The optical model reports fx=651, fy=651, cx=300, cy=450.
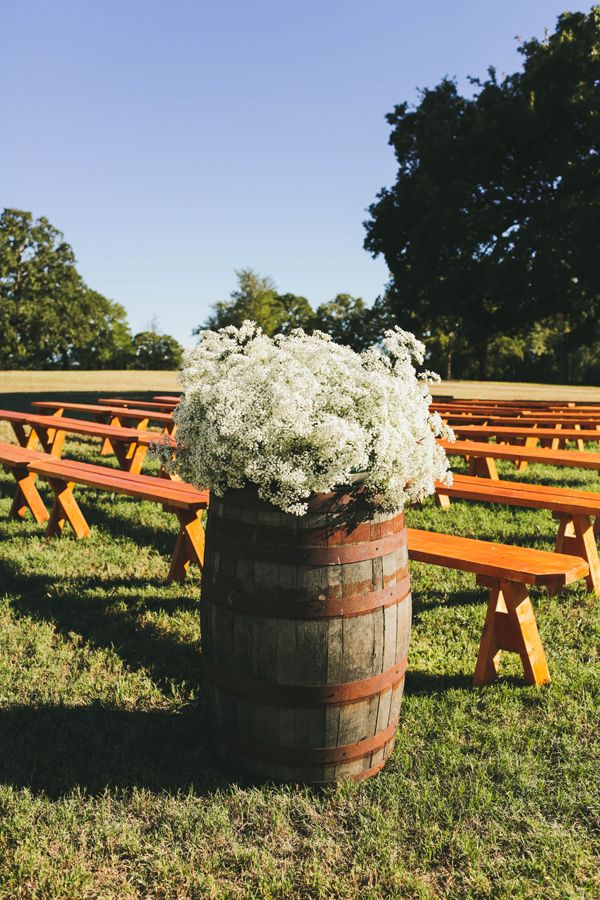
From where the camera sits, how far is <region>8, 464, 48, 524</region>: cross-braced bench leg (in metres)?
6.49

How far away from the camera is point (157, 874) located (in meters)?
2.21

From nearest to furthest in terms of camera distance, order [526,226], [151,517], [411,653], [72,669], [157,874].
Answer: [157,874] → [72,669] → [411,653] → [151,517] → [526,226]

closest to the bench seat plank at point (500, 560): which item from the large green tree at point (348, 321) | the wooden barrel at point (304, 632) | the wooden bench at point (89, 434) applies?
the wooden barrel at point (304, 632)

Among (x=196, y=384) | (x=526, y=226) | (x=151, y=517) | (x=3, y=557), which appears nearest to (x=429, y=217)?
(x=526, y=226)

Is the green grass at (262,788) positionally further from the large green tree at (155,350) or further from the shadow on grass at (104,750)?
the large green tree at (155,350)

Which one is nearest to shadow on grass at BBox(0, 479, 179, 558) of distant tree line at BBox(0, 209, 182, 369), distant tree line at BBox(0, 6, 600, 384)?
distant tree line at BBox(0, 6, 600, 384)

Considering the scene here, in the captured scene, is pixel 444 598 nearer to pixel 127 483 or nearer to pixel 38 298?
pixel 127 483

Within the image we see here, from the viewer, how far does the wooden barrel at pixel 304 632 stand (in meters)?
2.46

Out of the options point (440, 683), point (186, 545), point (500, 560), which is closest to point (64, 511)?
point (186, 545)

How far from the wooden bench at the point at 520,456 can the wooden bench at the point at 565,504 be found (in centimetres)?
62

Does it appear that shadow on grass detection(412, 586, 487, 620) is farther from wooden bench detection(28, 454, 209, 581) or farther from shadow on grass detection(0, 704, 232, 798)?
shadow on grass detection(0, 704, 232, 798)

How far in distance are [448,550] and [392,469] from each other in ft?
4.49

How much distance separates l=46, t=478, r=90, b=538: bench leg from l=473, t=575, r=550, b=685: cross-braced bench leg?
151 inches

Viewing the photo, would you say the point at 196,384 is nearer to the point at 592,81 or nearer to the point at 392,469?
the point at 392,469
